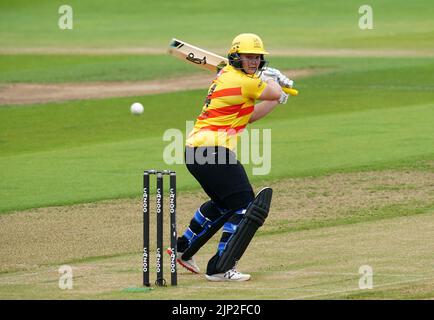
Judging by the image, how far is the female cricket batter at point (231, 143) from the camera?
11.7 metres

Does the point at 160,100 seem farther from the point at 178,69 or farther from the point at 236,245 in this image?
the point at 236,245

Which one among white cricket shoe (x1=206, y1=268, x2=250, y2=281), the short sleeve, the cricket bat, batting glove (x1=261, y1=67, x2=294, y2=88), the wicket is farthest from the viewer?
the cricket bat

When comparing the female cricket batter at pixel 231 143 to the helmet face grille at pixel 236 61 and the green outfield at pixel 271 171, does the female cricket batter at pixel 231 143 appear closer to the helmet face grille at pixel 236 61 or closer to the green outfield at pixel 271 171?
the helmet face grille at pixel 236 61

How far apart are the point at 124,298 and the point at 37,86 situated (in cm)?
2511

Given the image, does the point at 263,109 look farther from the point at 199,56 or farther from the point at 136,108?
the point at 136,108

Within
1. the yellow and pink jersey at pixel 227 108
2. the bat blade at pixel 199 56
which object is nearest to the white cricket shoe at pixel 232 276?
the yellow and pink jersey at pixel 227 108

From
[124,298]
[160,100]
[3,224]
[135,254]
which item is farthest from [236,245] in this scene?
[160,100]

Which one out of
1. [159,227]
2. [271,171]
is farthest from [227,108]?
[271,171]

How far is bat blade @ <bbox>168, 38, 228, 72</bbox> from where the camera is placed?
497 inches

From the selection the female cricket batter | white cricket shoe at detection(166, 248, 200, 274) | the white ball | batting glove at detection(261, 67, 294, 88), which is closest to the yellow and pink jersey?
the female cricket batter

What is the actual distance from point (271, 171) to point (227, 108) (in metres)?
8.59

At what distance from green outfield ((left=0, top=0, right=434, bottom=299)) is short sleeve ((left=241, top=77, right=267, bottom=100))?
1852 millimetres

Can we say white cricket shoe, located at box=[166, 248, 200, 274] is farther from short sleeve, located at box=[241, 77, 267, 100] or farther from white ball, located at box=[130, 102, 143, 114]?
white ball, located at box=[130, 102, 143, 114]

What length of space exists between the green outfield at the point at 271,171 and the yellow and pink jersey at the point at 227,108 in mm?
1439
